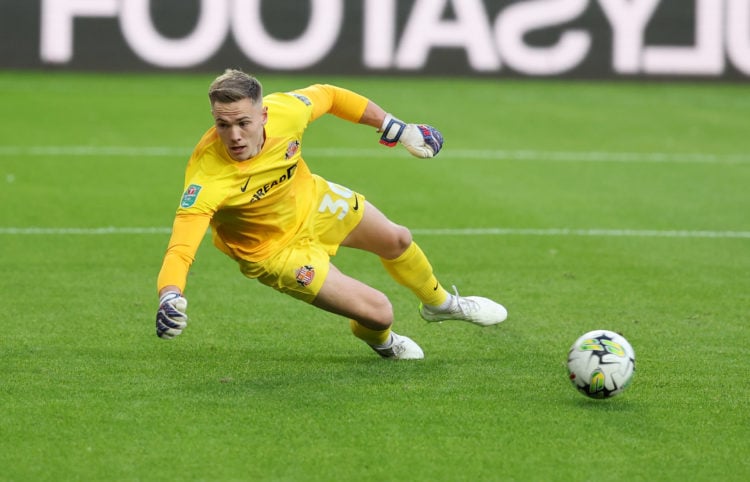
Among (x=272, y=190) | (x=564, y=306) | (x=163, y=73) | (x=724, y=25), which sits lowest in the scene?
(x=163, y=73)

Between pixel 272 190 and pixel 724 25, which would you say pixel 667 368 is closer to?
pixel 272 190

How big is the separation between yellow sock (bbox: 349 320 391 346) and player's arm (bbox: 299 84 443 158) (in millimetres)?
1032

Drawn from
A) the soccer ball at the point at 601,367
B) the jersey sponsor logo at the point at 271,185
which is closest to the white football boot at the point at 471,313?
the soccer ball at the point at 601,367

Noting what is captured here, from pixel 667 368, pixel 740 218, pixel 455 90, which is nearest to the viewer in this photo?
pixel 667 368

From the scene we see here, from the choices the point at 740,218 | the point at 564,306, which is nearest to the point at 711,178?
the point at 740,218

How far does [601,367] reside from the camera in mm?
6102

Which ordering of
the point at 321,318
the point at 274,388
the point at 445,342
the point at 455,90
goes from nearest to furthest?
1. the point at 274,388
2. the point at 445,342
3. the point at 321,318
4. the point at 455,90

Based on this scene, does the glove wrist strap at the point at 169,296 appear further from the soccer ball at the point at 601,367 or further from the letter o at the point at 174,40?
the letter o at the point at 174,40

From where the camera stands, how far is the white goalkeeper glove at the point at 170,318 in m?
5.57

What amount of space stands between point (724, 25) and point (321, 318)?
14.3 meters

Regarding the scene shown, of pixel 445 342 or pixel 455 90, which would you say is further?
pixel 455 90

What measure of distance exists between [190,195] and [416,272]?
1.64m

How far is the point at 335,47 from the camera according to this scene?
2030cm

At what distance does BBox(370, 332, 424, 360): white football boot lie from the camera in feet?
22.9
